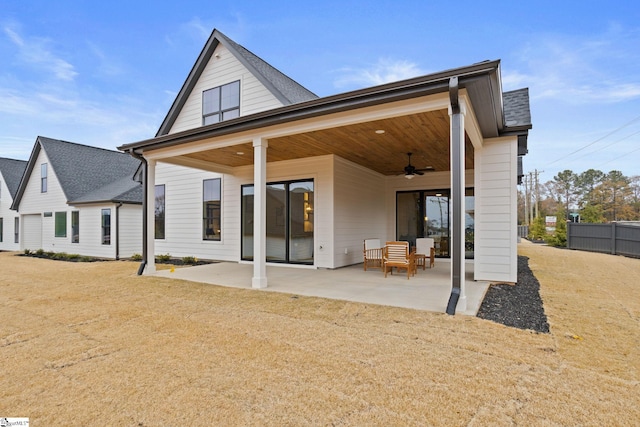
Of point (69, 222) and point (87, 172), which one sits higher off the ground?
point (87, 172)

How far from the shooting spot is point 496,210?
6.50 meters

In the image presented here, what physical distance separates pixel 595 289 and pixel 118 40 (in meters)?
18.3

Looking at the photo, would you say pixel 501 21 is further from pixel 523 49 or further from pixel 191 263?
pixel 191 263

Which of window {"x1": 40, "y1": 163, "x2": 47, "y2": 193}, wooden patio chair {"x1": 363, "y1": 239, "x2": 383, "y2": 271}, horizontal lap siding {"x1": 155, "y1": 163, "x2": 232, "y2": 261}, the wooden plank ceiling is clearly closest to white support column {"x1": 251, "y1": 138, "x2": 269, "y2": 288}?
the wooden plank ceiling

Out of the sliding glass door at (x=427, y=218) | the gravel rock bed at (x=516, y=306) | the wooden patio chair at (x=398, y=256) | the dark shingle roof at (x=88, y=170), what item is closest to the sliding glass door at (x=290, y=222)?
the wooden patio chair at (x=398, y=256)

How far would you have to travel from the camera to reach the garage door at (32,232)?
1628 centimetres

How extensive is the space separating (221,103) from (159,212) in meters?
4.50

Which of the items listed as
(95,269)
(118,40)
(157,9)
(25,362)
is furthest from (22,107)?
(25,362)

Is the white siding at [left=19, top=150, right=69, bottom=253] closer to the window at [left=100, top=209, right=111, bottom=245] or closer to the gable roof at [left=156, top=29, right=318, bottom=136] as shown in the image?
the window at [left=100, top=209, right=111, bottom=245]

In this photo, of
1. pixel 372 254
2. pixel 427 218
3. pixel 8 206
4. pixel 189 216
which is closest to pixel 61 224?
pixel 8 206

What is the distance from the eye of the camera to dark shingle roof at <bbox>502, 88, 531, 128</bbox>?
20.8 ft

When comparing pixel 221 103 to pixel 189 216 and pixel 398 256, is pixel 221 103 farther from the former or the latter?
pixel 398 256

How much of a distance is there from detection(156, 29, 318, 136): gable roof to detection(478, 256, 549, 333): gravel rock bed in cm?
698

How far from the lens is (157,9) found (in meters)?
12.7
